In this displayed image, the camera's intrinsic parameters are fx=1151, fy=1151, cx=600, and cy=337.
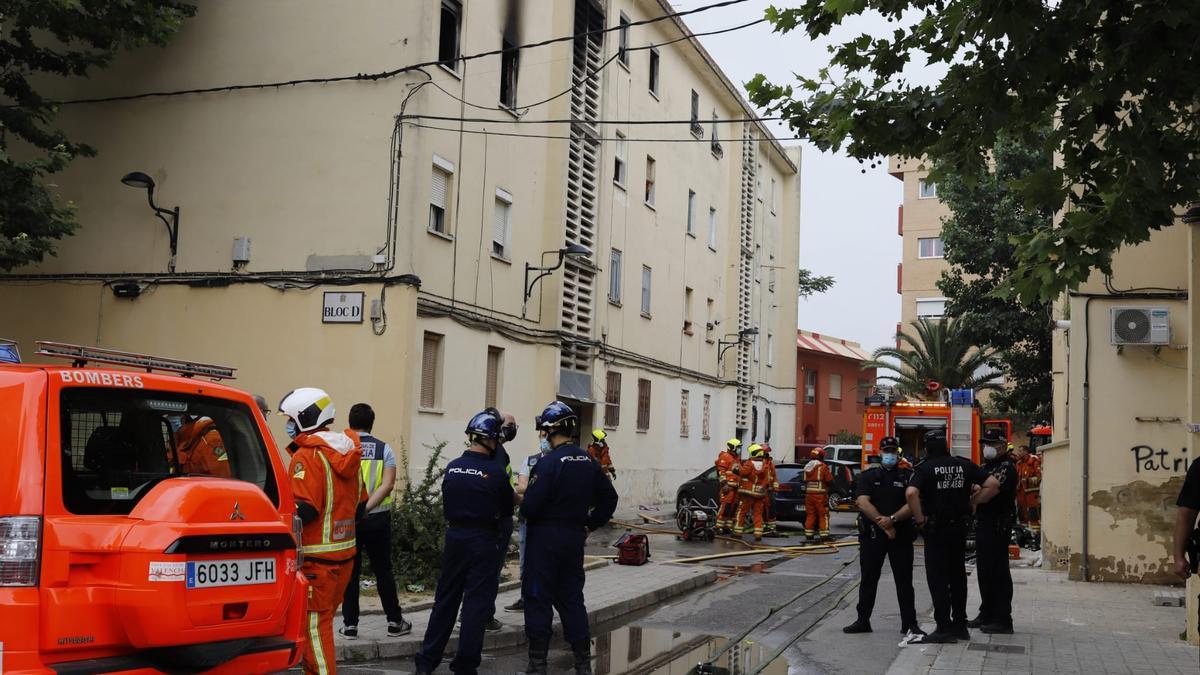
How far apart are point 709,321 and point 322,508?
2796 centimetres

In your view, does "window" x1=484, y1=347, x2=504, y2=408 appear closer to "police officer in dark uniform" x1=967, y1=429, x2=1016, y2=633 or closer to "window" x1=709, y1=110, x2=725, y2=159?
"police officer in dark uniform" x1=967, y1=429, x2=1016, y2=633

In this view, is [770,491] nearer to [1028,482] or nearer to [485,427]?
[1028,482]

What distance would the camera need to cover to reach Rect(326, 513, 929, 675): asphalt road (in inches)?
348

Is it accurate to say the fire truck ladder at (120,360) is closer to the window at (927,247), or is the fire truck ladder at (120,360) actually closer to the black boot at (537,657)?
the black boot at (537,657)

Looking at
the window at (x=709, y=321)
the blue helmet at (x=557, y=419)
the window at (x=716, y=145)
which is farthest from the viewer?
the window at (x=716, y=145)

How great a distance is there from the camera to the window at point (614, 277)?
26.3 metres

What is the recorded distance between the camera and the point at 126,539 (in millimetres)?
4879

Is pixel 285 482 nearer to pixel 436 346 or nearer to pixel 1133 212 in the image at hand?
pixel 1133 212

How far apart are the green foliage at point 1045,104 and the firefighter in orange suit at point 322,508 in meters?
4.44

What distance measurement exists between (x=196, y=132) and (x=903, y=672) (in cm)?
1450

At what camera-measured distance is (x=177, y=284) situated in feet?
59.2

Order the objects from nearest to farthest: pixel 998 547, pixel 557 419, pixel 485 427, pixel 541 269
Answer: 1. pixel 485 427
2. pixel 557 419
3. pixel 998 547
4. pixel 541 269

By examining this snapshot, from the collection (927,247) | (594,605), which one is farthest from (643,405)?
(927,247)

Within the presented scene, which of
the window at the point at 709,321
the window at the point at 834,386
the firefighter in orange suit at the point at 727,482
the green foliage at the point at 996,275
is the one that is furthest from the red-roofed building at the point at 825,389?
the firefighter in orange suit at the point at 727,482
